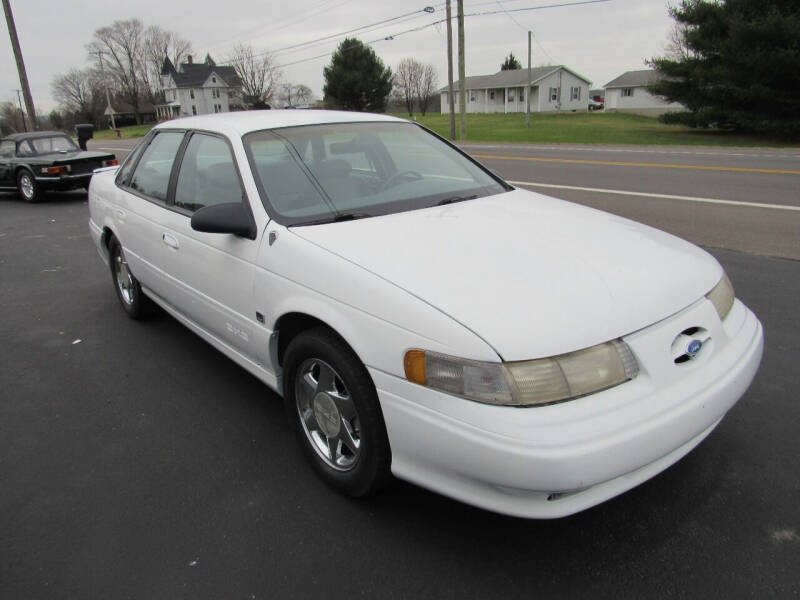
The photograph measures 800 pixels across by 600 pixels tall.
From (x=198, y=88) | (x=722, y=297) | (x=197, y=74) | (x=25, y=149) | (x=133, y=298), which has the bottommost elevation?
(x=133, y=298)

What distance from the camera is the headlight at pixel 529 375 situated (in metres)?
1.95

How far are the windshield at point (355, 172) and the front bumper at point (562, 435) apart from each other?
1117 mm

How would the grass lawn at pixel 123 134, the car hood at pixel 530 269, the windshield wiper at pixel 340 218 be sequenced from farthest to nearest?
the grass lawn at pixel 123 134
the windshield wiper at pixel 340 218
the car hood at pixel 530 269

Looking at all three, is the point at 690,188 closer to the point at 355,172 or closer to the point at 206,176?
the point at 355,172

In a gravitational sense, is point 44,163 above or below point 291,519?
above

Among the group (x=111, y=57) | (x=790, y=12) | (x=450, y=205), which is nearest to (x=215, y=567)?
(x=450, y=205)

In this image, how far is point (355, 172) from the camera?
336 centimetres

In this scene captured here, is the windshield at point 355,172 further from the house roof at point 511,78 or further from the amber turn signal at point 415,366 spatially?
the house roof at point 511,78

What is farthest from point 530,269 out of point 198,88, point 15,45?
point 198,88

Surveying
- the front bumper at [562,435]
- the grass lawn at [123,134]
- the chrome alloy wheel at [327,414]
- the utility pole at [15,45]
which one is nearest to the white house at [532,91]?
→ the grass lawn at [123,134]

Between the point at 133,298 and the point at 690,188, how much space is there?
30.8 ft

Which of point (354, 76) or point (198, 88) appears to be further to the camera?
point (198, 88)

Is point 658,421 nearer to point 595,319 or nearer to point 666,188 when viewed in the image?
point 595,319

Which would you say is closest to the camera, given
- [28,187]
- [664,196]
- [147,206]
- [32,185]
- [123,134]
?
[147,206]
